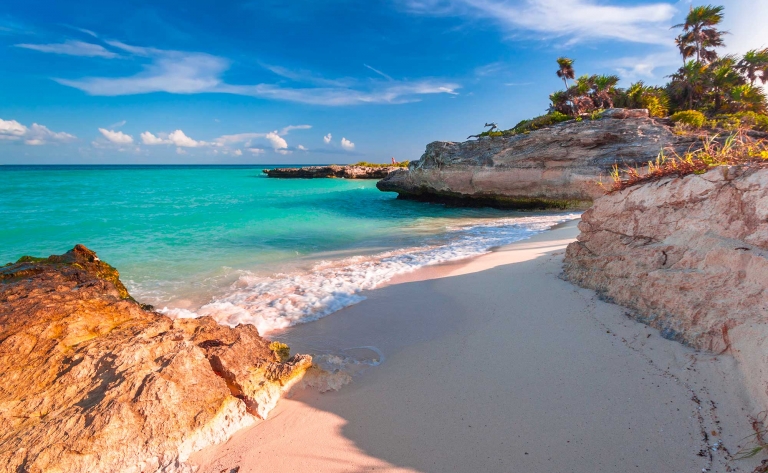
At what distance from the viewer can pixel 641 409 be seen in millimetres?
2631

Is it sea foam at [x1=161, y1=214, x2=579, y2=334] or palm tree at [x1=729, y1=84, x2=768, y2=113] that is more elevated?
palm tree at [x1=729, y1=84, x2=768, y2=113]

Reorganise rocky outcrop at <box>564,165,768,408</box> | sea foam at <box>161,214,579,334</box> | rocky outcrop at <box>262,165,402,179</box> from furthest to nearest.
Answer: rocky outcrop at <box>262,165,402,179</box>, sea foam at <box>161,214,579,334</box>, rocky outcrop at <box>564,165,768,408</box>

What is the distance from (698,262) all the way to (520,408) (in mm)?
2721

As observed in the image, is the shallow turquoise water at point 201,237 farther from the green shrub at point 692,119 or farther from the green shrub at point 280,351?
the green shrub at point 692,119

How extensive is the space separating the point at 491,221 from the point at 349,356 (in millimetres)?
12980

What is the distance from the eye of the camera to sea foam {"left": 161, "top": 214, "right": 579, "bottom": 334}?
5.54 meters

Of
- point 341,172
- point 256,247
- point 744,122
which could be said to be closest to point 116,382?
point 256,247

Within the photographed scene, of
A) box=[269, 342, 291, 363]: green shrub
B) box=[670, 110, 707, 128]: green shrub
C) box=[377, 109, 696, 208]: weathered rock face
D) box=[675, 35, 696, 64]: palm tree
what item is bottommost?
box=[269, 342, 291, 363]: green shrub

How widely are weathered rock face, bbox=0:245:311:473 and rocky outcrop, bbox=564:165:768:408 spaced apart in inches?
154

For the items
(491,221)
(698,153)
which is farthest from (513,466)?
(491,221)

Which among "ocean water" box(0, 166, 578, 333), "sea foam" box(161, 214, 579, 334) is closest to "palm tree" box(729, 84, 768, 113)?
"ocean water" box(0, 166, 578, 333)

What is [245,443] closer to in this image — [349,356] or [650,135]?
[349,356]

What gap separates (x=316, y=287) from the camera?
Answer: 6.69 m

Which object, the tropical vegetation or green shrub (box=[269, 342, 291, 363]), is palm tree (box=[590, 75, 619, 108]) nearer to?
the tropical vegetation
